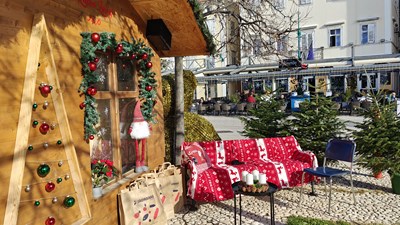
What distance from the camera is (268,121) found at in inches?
301

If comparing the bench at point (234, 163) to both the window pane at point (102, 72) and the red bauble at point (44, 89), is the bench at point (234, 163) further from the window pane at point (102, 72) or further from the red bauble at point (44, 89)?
the red bauble at point (44, 89)

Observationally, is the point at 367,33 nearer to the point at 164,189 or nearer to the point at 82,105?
Answer: the point at 164,189

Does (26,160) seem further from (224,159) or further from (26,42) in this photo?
(224,159)

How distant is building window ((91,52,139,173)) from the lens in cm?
403

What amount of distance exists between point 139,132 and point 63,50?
1.55 meters

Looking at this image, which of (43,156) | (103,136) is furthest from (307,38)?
(43,156)

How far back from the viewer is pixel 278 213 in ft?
16.3

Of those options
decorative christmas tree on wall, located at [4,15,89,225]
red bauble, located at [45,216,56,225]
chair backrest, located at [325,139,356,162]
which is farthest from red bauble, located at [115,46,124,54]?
chair backrest, located at [325,139,356,162]

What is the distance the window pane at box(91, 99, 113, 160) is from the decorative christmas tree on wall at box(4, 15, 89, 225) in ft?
2.32

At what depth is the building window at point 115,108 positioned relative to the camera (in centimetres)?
403

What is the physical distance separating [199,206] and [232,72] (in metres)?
15.9

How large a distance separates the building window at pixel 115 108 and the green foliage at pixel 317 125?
389 centimetres

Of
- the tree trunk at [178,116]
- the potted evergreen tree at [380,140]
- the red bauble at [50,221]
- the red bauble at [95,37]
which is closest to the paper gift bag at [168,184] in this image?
the tree trunk at [178,116]

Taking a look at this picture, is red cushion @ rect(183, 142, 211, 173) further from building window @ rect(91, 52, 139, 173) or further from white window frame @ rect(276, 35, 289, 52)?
white window frame @ rect(276, 35, 289, 52)
